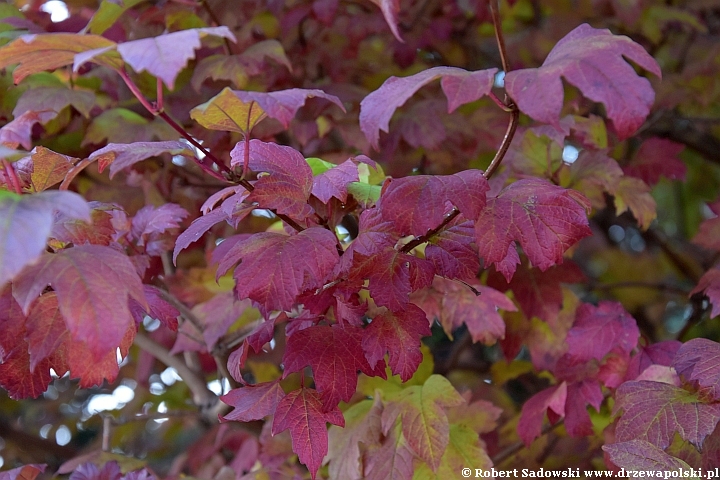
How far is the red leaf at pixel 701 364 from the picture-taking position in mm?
872

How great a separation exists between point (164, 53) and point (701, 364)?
0.79 metres

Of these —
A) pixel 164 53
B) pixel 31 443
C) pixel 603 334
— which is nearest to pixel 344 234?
pixel 603 334

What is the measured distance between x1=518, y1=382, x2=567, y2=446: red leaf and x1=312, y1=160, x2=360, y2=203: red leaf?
1.94ft

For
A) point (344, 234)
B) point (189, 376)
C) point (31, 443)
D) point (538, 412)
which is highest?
point (344, 234)

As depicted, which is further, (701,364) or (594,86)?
(701,364)

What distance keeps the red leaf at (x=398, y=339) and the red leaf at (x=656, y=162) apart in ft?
3.35

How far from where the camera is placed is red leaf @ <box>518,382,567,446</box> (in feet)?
3.82

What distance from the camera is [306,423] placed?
887mm

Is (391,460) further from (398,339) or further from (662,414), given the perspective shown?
(662,414)

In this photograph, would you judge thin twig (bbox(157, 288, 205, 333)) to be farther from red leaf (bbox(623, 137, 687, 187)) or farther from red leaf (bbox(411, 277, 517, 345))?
red leaf (bbox(623, 137, 687, 187))

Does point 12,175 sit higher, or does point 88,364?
point 12,175

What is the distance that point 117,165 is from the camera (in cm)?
76

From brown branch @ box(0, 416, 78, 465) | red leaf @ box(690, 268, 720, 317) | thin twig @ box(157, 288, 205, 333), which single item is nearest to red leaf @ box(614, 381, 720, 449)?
red leaf @ box(690, 268, 720, 317)

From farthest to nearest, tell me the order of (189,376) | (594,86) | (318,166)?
(189,376) < (318,166) < (594,86)
